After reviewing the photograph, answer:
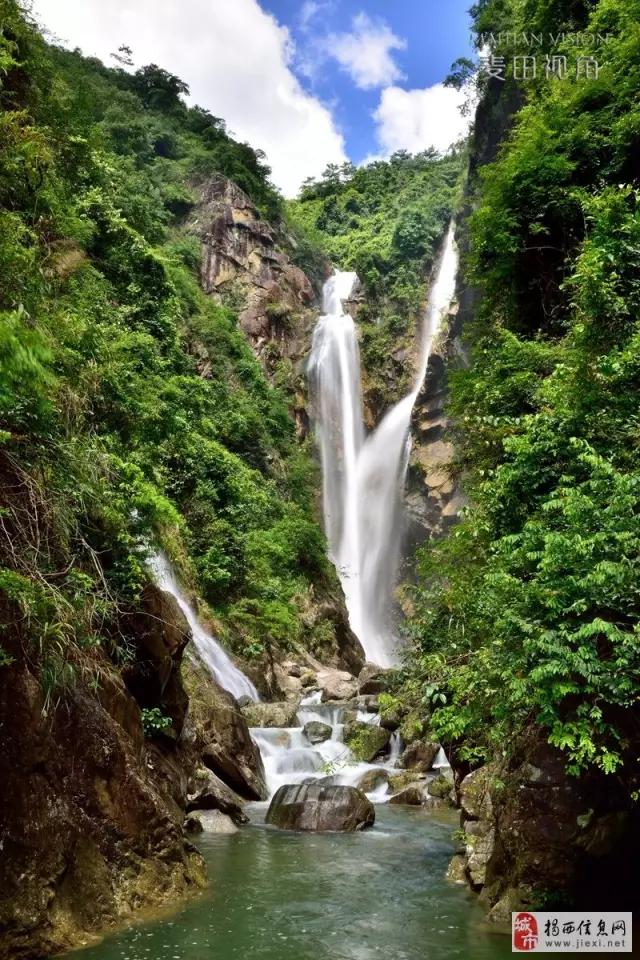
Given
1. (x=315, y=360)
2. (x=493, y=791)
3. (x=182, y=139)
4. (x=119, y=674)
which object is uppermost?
(x=182, y=139)

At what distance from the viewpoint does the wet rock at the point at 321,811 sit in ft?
35.0

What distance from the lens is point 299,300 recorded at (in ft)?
125

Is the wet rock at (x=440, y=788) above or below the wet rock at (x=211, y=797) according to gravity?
below

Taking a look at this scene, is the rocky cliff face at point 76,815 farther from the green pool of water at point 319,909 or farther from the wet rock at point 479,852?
the wet rock at point 479,852

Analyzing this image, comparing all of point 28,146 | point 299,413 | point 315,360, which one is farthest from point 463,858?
point 315,360

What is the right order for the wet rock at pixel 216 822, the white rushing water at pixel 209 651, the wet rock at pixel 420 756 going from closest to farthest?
the wet rock at pixel 216 822, the white rushing water at pixel 209 651, the wet rock at pixel 420 756

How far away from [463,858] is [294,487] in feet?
69.9

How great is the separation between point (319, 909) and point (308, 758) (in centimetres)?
748

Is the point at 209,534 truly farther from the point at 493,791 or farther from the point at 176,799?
the point at 493,791

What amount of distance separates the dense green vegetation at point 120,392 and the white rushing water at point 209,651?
0.62 meters

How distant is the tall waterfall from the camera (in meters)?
32.6

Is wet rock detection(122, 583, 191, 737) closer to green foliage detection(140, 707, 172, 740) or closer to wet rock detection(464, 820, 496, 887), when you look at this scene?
green foliage detection(140, 707, 172, 740)

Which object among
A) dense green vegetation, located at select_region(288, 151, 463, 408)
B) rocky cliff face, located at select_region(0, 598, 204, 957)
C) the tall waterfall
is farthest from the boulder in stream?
dense green vegetation, located at select_region(288, 151, 463, 408)

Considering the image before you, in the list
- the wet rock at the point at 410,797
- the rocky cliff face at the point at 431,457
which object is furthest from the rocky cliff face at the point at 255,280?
the wet rock at the point at 410,797
